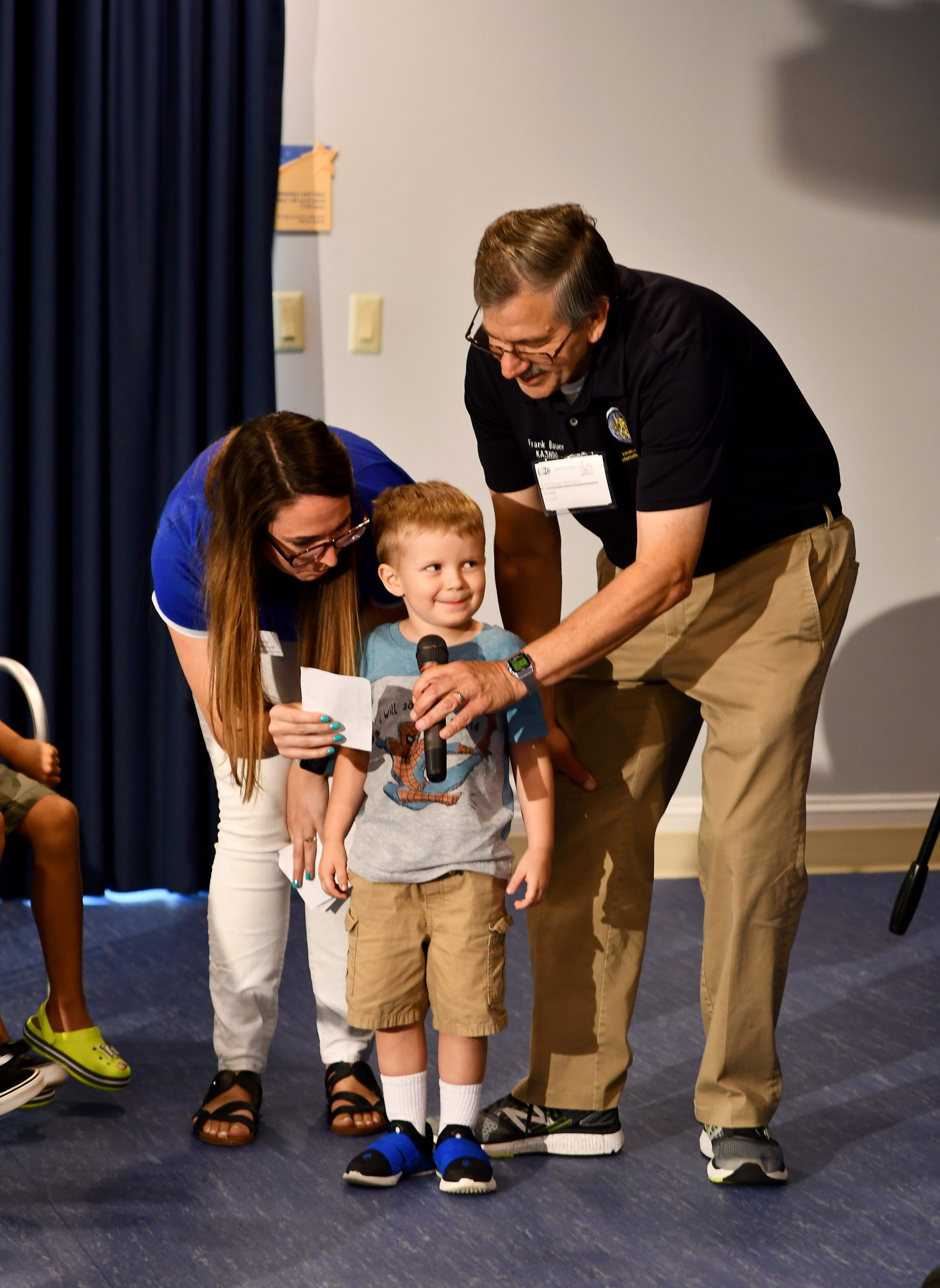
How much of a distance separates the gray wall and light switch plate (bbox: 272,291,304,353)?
35mm

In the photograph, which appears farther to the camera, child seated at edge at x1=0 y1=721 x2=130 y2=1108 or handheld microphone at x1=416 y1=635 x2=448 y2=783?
child seated at edge at x1=0 y1=721 x2=130 y2=1108

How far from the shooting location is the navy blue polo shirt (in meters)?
1.88

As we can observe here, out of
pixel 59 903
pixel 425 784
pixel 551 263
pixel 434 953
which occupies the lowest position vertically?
pixel 59 903

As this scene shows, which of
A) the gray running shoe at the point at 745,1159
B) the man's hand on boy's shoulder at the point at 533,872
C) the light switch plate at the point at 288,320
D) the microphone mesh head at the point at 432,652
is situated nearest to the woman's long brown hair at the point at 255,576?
the microphone mesh head at the point at 432,652

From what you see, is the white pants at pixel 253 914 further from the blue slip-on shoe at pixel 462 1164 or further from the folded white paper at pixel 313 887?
the blue slip-on shoe at pixel 462 1164

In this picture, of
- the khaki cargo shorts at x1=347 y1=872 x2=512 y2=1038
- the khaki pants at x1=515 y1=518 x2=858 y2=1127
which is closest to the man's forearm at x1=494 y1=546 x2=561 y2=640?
the khaki pants at x1=515 y1=518 x2=858 y2=1127

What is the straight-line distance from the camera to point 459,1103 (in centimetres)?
205

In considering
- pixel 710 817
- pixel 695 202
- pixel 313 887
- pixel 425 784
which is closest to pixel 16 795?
pixel 313 887

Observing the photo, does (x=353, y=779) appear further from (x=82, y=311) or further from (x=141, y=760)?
(x=82, y=311)

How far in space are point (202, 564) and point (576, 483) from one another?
1.95ft

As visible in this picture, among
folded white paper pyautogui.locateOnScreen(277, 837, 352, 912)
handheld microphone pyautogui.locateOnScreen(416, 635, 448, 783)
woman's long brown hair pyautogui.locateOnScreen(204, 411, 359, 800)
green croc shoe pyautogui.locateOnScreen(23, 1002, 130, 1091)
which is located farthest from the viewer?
green croc shoe pyautogui.locateOnScreen(23, 1002, 130, 1091)

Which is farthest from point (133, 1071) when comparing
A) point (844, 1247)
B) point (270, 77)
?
point (270, 77)

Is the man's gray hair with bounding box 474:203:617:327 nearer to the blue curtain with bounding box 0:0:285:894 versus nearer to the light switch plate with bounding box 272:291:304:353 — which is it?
the blue curtain with bounding box 0:0:285:894

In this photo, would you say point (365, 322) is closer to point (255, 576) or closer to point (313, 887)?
point (255, 576)
